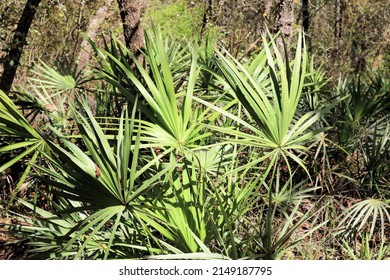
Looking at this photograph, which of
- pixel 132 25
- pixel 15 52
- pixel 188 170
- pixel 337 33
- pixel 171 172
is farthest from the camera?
pixel 337 33

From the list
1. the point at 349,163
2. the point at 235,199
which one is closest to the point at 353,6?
the point at 349,163

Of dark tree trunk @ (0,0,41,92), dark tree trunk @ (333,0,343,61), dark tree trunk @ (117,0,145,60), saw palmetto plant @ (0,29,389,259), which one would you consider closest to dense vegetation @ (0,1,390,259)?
saw palmetto plant @ (0,29,389,259)

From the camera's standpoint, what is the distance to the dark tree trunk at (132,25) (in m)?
5.40

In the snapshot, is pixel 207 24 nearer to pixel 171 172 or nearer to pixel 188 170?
pixel 188 170

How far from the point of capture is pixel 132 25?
539 cm

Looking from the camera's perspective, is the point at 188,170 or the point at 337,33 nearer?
the point at 188,170

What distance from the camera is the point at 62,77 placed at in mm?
5027

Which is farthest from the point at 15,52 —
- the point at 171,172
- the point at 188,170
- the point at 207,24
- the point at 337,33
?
the point at 337,33

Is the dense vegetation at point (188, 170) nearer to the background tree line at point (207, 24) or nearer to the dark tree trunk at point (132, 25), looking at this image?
the dark tree trunk at point (132, 25)

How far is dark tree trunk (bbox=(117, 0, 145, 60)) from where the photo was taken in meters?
5.40

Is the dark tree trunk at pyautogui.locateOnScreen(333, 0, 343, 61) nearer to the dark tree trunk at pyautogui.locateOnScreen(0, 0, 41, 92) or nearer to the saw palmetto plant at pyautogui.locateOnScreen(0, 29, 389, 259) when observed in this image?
the dark tree trunk at pyautogui.locateOnScreen(0, 0, 41, 92)

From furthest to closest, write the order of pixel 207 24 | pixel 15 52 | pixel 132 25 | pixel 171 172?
1. pixel 207 24
2. pixel 15 52
3. pixel 132 25
4. pixel 171 172
